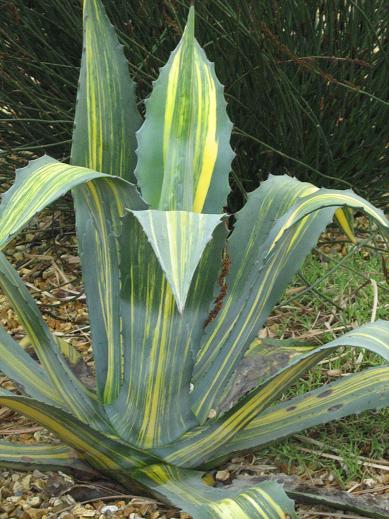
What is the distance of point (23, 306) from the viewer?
1324 millimetres

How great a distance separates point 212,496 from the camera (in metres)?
1.23

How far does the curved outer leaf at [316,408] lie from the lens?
1355 millimetres

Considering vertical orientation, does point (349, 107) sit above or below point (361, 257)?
above

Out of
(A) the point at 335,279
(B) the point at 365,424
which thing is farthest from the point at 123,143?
(A) the point at 335,279

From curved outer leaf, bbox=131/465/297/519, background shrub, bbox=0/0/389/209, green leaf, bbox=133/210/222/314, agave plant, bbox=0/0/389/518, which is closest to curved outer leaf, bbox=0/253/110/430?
agave plant, bbox=0/0/389/518

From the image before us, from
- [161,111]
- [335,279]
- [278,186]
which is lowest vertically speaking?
[335,279]

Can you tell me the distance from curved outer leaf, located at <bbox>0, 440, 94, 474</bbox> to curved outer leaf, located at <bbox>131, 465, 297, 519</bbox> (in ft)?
0.38

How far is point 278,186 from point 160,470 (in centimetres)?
48

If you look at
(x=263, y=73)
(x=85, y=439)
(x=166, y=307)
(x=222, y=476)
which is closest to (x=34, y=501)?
(x=85, y=439)

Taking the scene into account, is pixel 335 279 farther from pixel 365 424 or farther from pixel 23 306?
pixel 23 306

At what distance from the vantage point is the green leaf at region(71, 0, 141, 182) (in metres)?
1.38

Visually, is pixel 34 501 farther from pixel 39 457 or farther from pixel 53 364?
pixel 53 364

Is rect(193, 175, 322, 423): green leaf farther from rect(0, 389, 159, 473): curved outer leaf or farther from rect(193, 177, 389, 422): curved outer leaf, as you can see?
rect(0, 389, 159, 473): curved outer leaf

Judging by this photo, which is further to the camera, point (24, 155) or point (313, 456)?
point (24, 155)
